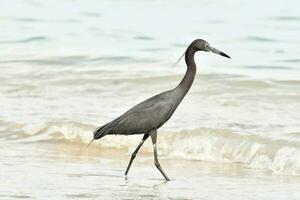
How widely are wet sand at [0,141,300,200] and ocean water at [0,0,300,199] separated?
0.04 ft

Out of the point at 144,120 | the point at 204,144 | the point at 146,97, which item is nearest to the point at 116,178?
the point at 144,120

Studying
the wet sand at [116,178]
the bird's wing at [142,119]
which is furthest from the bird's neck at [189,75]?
the wet sand at [116,178]

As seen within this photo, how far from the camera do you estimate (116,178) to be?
9891 millimetres

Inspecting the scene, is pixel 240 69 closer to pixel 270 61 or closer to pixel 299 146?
pixel 270 61

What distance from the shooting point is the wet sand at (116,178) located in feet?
29.5

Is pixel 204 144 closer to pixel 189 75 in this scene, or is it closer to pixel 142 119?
pixel 189 75

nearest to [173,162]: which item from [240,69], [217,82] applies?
[217,82]

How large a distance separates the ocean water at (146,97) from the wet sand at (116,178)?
1cm

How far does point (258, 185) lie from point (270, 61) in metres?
9.18

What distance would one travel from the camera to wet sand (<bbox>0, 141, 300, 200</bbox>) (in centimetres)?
900

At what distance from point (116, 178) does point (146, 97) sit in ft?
16.9

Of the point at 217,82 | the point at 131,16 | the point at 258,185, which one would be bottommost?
the point at 131,16

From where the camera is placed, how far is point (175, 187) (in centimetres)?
952

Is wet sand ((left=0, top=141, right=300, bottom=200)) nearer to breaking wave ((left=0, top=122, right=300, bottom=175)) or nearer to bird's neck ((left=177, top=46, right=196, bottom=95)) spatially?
breaking wave ((left=0, top=122, right=300, bottom=175))
